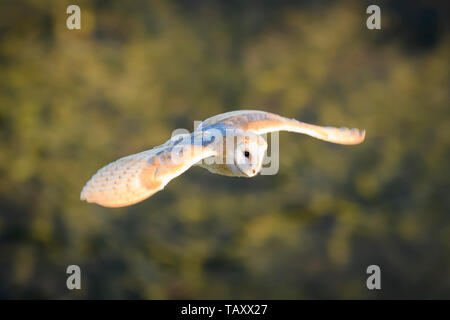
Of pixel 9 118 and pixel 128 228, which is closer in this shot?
pixel 9 118

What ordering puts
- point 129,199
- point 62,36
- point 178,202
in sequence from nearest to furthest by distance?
point 129,199
point 62,36
point 178,202

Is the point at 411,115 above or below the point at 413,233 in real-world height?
above

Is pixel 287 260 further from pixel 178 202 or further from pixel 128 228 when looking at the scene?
pixel 128 228

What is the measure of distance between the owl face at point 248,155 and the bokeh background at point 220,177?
9.26 ft

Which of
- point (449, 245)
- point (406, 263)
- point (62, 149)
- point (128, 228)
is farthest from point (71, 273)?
point (449, 245)

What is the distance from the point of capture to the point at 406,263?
4.96m

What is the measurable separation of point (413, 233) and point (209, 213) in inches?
72.6

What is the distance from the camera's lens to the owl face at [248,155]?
1797 millimetres

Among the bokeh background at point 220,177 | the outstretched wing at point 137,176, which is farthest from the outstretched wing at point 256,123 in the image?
the bokeh background at point 220,177

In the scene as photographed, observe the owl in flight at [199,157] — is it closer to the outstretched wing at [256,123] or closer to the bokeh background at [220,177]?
the outstretched wing at [256,123]

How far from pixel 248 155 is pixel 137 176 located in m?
0.39

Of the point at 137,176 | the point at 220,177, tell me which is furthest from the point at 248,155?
the point at 220,177

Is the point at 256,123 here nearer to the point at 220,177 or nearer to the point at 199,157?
the point at 199,157

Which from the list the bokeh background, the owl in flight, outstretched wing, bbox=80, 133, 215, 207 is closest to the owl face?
the owl in flight
